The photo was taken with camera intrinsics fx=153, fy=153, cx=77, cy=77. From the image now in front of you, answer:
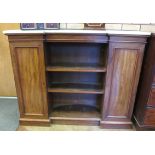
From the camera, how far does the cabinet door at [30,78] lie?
1.53m

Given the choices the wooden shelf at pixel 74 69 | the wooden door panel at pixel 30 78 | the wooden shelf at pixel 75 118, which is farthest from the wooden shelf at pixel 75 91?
the wooden shelf at pixel 75 118

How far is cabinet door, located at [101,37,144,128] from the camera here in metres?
1.52

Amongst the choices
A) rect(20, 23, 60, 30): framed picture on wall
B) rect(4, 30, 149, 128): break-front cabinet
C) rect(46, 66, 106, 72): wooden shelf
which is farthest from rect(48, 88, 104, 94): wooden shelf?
rect(20, 23, 60, 30): framed picture on wall

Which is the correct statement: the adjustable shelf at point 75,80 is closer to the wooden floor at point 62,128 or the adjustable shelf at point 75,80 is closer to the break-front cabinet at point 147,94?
the wooden floor at point 62,128

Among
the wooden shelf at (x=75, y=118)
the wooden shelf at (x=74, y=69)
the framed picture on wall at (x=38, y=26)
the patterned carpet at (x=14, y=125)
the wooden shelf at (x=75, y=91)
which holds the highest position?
the framed picture on wall at (x=38, y=26)

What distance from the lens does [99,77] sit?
1923 millimetres

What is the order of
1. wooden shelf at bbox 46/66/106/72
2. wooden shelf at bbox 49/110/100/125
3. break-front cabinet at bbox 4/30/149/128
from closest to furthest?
break-front cabinet at bbox 4/30/149/128 → wooden shelf at bbox 46/66/106/72 → wooden shelf at bbox 49/110/100/125

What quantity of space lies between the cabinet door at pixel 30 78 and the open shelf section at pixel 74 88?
16 centimetres

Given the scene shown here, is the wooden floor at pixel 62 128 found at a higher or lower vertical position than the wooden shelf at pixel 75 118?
lower

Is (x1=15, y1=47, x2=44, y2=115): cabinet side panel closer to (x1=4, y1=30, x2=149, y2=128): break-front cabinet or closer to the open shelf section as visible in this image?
(x1=4, y1=30, x2=149, y2=128): break-front cabinet
